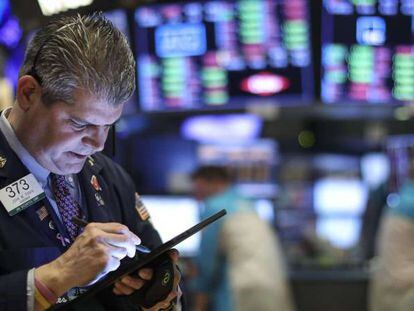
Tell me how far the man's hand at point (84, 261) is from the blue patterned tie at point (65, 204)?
0.77 ft

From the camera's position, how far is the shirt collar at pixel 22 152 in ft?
5.50

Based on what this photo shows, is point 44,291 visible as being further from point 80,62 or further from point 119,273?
point 80,62

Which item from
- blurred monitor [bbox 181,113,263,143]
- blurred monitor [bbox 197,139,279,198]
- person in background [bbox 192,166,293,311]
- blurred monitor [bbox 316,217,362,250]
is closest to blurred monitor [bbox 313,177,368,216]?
blurred monitor [bbox 316,217,362,250]

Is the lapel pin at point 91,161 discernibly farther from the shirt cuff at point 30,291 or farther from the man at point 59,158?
the shirt cuff at point 30,291

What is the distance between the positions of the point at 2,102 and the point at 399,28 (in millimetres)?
2668

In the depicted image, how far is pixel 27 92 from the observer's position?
1.62 m

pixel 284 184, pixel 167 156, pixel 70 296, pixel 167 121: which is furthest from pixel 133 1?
pixel 70 296

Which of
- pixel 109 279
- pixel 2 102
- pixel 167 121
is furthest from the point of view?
pixel 167 121

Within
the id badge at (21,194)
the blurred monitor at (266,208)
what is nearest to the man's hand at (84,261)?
the id badge at (21,194)

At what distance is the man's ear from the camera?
5.26 feet

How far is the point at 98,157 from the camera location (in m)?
1.93

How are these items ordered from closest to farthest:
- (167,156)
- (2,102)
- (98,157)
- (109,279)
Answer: (109,279)
(98,157)
(2,102)
(167,156)

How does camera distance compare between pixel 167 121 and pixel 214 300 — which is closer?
pixel 214 300

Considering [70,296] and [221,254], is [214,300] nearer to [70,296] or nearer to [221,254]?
[221,254]
